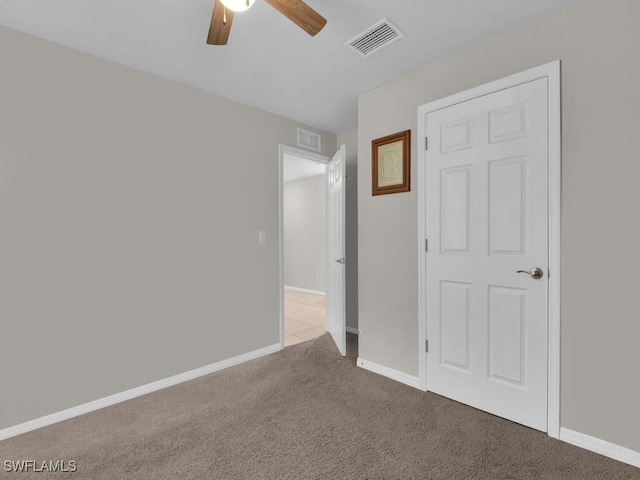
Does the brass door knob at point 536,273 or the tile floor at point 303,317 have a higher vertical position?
the brass door knob at point 536,273

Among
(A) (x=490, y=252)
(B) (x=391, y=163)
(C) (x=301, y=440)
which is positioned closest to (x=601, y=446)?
(A) (x=490, y=252)

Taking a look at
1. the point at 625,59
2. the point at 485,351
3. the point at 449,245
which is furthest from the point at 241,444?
the point at 625,59

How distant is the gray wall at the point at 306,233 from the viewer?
21.2ft

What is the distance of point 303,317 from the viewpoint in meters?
4.74

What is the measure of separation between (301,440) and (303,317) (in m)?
2.90

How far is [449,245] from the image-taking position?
2281 mm

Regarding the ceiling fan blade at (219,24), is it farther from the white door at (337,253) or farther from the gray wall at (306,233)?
the gray wall at (306,233)

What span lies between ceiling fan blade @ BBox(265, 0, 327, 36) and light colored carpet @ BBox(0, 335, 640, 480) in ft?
7.21

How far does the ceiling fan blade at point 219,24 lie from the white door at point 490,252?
1516mm

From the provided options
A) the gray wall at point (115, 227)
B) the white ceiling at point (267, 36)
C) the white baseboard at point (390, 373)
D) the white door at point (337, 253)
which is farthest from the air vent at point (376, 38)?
the white baseboard at point (390, 373)

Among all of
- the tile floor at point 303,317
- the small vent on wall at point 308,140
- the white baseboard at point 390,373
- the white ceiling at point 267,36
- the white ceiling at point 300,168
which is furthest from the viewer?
the white ceiling at point 300,168

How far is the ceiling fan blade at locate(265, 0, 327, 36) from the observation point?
142cm

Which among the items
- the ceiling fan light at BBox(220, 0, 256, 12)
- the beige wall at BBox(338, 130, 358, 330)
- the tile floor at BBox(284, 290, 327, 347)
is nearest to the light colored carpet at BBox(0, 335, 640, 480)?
the tile floor at BBox(284, 290, 327, 347)

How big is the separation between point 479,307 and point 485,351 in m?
0.29
